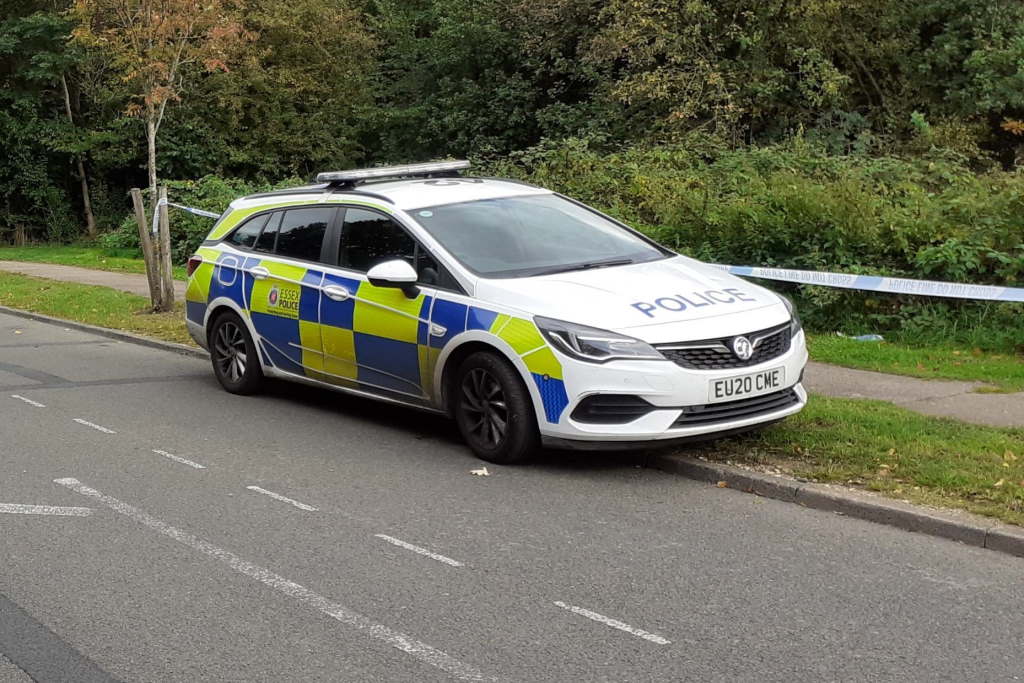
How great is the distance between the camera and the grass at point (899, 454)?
629 cm

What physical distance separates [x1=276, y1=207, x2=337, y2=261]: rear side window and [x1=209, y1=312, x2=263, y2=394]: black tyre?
0.79 m

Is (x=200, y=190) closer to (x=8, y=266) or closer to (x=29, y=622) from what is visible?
(x=8, y=266)

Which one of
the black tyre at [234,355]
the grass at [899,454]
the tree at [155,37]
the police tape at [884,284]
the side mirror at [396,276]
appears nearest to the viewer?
the grass at [899,454]

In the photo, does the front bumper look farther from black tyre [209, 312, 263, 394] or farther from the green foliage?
the green foliage

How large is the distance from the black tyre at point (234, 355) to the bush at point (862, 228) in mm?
5128

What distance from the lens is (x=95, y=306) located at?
16406 millimetres

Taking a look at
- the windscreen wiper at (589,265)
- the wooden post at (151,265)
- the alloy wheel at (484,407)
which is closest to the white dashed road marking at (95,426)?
the alloy wheel at (484,407)

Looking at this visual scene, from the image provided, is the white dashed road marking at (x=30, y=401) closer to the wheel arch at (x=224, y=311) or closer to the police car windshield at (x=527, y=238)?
the wheel arch at (x=224, y=311)

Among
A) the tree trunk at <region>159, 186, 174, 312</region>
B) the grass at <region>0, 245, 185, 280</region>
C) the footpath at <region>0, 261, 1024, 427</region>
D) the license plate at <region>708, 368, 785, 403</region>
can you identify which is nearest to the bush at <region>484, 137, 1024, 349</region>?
the footpath at <region>0, 261, 1024, 427</region>

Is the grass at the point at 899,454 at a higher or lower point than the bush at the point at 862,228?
lower

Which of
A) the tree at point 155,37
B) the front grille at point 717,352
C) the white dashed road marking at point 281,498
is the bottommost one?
the white dashed road marking at point 281,498

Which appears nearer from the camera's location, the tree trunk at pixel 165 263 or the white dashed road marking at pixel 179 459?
the white dashed road marking at pixel 179 459

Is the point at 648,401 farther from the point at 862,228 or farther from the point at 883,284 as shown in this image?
the point at 862,228

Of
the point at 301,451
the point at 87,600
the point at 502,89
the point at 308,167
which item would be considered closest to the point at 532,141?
the point at 502,89
